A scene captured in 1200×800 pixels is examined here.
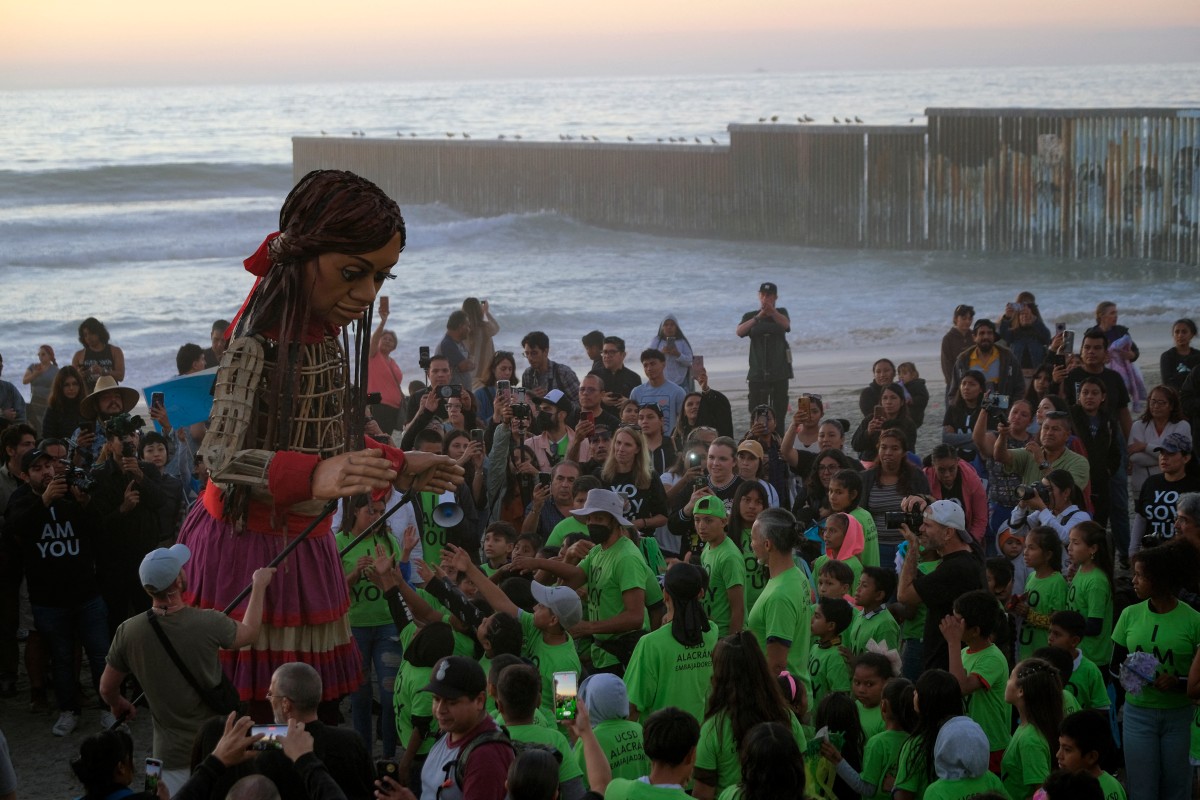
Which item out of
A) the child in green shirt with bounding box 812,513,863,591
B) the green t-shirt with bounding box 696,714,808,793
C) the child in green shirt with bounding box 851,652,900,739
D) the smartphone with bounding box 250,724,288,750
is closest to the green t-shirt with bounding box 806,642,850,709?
the child in green shirt with bounding box 851,652,900,739

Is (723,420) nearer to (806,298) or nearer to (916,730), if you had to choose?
(916,730)

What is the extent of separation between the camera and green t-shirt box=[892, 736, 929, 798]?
5730 mm

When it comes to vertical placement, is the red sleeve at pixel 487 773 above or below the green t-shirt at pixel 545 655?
above

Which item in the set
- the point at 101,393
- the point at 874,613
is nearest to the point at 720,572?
the point at 874,613

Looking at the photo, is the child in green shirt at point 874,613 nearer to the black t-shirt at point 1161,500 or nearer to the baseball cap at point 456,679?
the black t-shirt at point 1161,500

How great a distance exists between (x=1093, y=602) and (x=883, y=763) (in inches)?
73.2

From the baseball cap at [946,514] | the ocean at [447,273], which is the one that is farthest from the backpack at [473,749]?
the ocean at [447,273]

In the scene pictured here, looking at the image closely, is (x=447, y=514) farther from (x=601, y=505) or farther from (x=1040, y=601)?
(x=1040, y=601)

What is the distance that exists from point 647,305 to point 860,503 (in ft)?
67.9

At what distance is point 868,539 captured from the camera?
8.27m

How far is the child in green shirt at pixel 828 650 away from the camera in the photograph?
6945mm

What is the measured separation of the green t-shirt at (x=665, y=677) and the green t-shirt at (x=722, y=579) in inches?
45.7

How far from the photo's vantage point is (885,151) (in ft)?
98.2

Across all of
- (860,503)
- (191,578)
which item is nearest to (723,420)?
(860,503)
